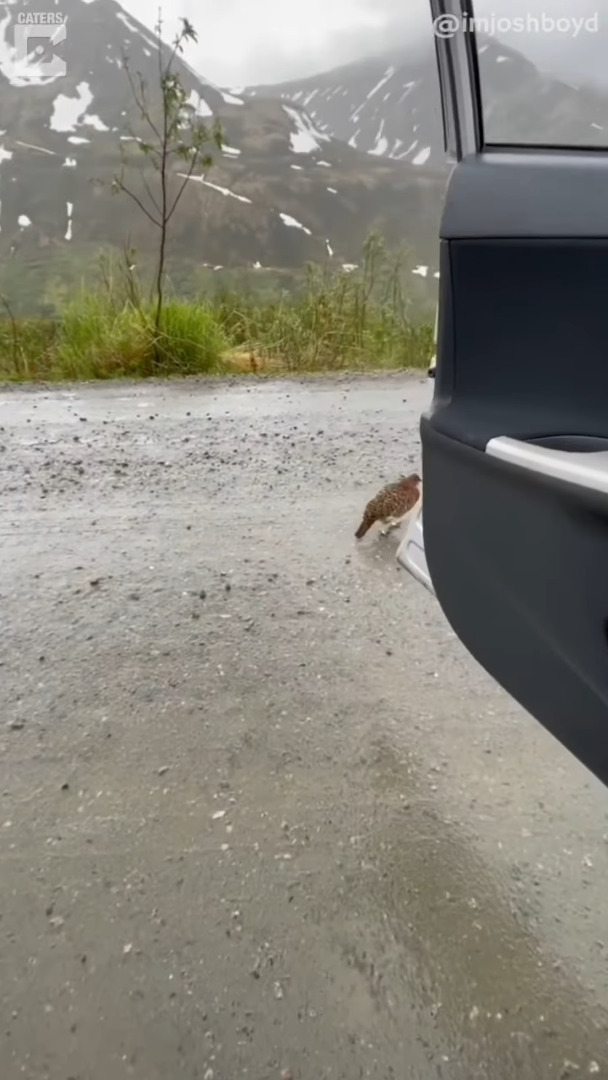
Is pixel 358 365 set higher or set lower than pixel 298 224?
lower

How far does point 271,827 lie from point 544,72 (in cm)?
90

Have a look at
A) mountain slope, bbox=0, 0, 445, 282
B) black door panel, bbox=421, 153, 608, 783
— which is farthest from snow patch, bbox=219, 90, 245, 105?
black door panel, bbox=421, 153, 608, 783

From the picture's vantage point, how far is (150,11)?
278 cm

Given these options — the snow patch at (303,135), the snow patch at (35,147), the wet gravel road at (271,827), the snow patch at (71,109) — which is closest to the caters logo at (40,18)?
the snow patch at (71,109)

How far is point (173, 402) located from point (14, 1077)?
82.5 inches

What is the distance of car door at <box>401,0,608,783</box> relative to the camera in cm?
74

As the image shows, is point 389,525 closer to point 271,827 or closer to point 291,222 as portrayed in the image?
point 271,827

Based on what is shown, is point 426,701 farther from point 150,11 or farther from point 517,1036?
point 150,11

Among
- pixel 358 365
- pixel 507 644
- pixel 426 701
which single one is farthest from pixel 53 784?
pixel 358 365

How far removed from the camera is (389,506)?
1.77 m

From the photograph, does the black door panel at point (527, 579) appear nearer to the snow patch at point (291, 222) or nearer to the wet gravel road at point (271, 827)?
the wet gravel road at point (271, 827)

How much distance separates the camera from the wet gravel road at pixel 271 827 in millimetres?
793

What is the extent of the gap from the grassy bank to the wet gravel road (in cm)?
111

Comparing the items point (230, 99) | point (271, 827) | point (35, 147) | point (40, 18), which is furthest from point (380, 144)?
point (271, 827)
